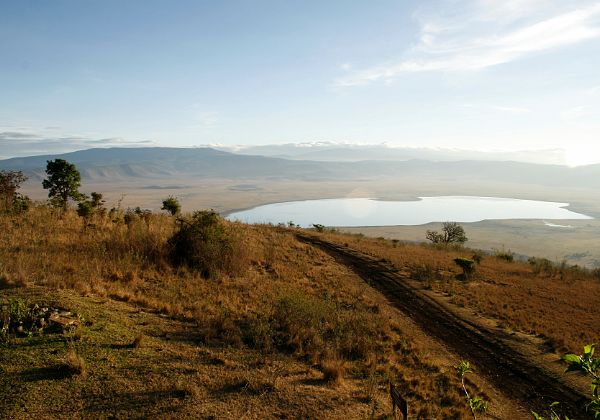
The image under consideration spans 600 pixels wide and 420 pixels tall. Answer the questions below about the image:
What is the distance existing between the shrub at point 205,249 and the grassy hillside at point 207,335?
14 centimetres

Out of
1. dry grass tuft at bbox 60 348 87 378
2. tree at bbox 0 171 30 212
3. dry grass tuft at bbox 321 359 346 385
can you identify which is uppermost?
tree at bbox 0 171 30 212

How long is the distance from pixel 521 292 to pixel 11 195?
27452 mm

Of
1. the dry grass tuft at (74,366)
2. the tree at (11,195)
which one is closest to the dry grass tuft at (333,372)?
the dry grass tuft at (74,366)

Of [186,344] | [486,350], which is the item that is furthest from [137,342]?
[486,350]

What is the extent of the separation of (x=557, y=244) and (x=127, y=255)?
108 meters

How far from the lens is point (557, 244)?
9219 cm

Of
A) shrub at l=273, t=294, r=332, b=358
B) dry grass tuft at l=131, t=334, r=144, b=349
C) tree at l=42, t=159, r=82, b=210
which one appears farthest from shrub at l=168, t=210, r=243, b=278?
tree at l=42, t=159, r=82, b=210

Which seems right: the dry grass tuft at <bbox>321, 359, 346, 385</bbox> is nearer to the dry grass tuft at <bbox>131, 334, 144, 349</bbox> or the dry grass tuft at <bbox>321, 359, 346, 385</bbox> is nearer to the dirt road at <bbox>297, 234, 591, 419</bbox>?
the dry grass tuft at <bbox>131, 334, 144, 349</bbox>

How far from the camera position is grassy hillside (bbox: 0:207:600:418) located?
595cm

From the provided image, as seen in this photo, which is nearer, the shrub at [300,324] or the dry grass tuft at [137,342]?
the dry grass tuft at [137,342]

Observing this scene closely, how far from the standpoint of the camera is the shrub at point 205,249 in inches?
553

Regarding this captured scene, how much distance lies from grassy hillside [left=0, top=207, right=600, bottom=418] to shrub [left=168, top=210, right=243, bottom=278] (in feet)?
0.44

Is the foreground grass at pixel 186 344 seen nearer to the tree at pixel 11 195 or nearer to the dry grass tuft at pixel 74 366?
the dry grass tuft at pixel 74 366

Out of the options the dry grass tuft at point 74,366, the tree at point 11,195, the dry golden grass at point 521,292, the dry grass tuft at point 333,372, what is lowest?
the dry golden grass at point 521,292
